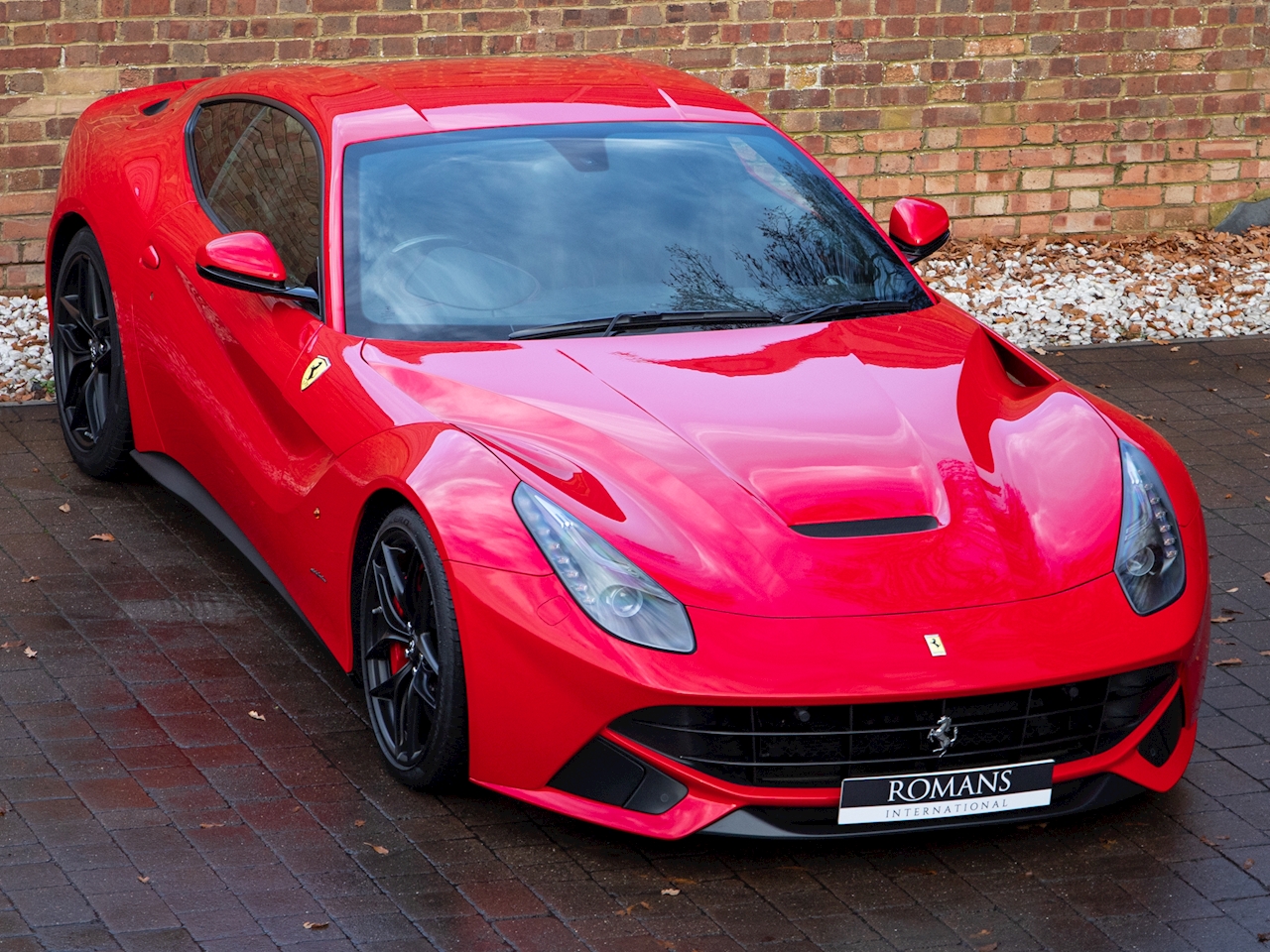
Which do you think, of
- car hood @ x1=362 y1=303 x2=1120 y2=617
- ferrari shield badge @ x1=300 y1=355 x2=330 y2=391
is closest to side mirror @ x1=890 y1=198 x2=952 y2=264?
car hood @ x1=362 y1=303 x2=1120 y2=617

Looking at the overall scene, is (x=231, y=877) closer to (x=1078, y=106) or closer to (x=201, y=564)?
(x=201, y=564)

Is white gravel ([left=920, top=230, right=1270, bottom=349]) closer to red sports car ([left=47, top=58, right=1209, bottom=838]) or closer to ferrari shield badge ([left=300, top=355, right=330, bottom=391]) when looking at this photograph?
red sports car ([left=47, top=58, right=1209, bottom=838])

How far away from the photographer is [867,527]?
400 cm

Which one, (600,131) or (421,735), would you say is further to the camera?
(600,131)

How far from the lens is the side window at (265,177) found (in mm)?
5125

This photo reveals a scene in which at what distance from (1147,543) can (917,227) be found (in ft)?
6.04

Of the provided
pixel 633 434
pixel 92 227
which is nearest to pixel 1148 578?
pixel 633 434

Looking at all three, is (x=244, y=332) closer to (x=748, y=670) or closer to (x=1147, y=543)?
(x=748, y=670)

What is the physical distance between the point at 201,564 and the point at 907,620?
282 cm

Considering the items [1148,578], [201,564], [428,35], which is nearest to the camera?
[1148,578]

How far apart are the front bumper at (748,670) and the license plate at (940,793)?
0.13 ft

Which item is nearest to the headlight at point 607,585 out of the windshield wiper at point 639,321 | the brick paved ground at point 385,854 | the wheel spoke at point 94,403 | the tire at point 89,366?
the brick paved ground at point 385,854

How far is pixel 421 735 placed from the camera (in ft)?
14.0

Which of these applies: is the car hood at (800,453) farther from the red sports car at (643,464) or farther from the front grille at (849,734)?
the front grille at (849,734)
